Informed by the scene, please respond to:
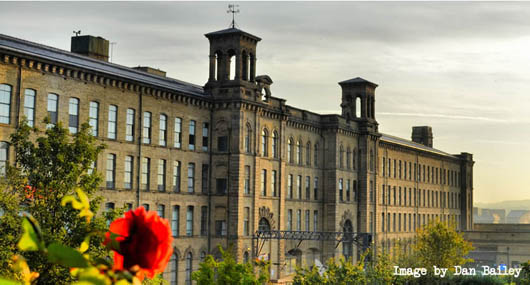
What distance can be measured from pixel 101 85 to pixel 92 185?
19.0m

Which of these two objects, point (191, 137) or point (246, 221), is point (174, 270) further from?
point (191, 137)

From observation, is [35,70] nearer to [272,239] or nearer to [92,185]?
[92,185]

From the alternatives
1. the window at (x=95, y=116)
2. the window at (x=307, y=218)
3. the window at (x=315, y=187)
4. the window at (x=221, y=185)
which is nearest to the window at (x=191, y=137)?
the window at (x=221, y=185)

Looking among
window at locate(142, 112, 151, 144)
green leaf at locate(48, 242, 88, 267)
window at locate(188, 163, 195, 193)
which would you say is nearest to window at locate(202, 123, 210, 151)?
window at locate(188, 163, 195, 193)

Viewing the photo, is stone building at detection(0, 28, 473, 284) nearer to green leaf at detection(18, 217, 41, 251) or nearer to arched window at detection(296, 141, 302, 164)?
arched window at detection(296, 141, 302, 164)

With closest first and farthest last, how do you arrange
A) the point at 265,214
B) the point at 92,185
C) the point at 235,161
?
the point at 92,185
the point at 235,161
the point at 265,214

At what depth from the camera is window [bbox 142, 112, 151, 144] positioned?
49.7m

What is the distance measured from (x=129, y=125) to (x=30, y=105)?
339 inches

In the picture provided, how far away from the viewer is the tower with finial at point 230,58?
185ft

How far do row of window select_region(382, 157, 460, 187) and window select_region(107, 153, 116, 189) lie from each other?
44.7 m

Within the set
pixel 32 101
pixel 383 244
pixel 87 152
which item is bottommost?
pixel 383 244

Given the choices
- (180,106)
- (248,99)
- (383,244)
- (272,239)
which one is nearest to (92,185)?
(180,106)

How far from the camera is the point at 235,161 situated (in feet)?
180

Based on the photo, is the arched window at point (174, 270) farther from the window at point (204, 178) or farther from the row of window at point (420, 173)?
the row of window at point (420, 173)
